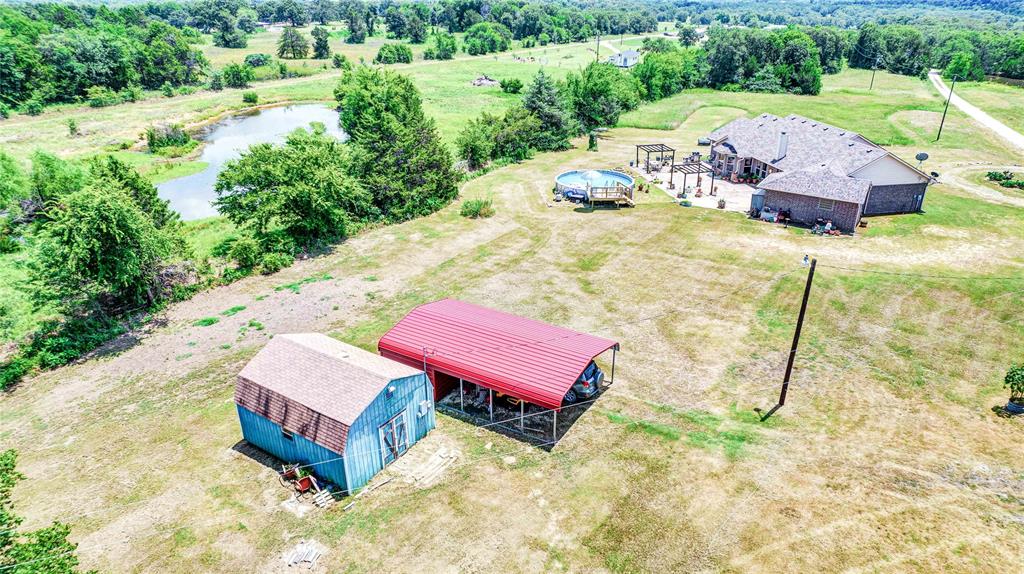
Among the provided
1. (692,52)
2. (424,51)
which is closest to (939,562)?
(692,52)

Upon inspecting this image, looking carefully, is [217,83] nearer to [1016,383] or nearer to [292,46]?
[292,46]

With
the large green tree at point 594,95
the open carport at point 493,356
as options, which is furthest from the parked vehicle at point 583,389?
the large green tree at point 594,95

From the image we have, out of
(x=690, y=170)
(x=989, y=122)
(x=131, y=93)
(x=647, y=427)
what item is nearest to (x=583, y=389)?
(x=647, y=427)

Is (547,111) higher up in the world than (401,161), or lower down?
higher up

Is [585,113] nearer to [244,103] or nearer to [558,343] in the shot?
[558,343]

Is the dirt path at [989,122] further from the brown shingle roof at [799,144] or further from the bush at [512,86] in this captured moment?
the bush at [512,86]
